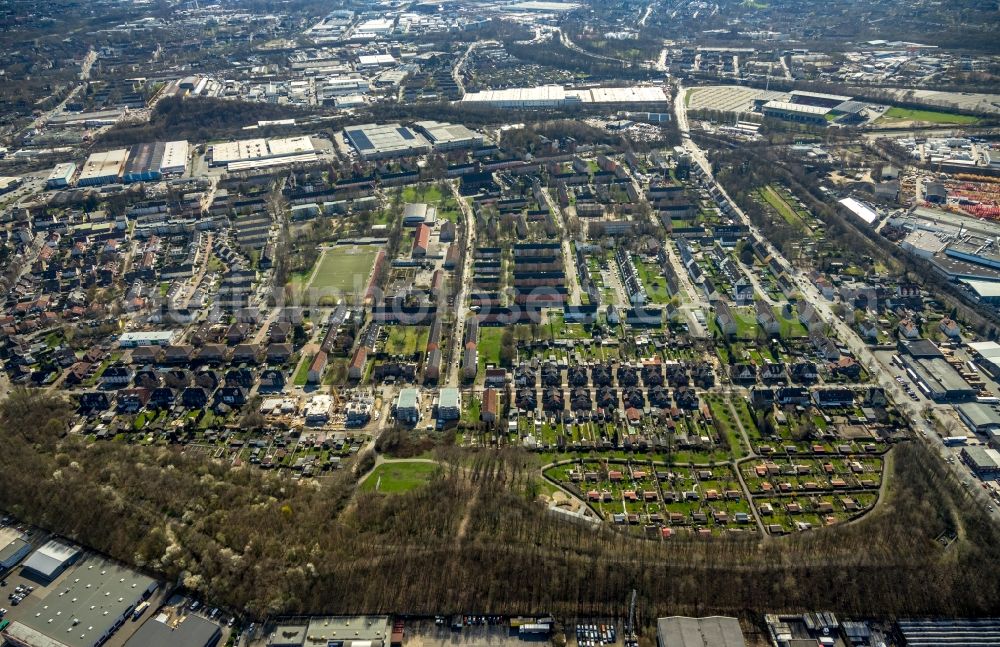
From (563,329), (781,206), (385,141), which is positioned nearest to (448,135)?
(385,141)

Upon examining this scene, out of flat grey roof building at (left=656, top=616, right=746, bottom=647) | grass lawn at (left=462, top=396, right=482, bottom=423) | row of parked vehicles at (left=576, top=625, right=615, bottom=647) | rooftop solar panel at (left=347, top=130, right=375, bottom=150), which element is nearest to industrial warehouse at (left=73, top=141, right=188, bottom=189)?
rooftop solar panel at (left=347, top=130, right=375, bottom=150)

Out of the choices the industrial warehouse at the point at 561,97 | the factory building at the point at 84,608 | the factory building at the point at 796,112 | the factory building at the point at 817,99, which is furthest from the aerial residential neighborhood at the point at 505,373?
the industrial warehouse at the point at 561,97

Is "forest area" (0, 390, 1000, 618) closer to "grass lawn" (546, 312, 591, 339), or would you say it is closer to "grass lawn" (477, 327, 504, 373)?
"grass lawn" (477, 327, 504, 373)

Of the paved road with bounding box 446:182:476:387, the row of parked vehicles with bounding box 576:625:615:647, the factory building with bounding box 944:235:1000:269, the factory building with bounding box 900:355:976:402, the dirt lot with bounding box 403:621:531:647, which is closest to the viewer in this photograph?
the row of parked vehicles with bounding box 576:625:615:647

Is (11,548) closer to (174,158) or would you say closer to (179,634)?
(179,634)

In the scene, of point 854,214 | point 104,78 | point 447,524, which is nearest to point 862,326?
point 854,214

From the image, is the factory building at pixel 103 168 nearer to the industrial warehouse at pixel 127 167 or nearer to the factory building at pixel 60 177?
the industrial warehouse at pixel 127 167
